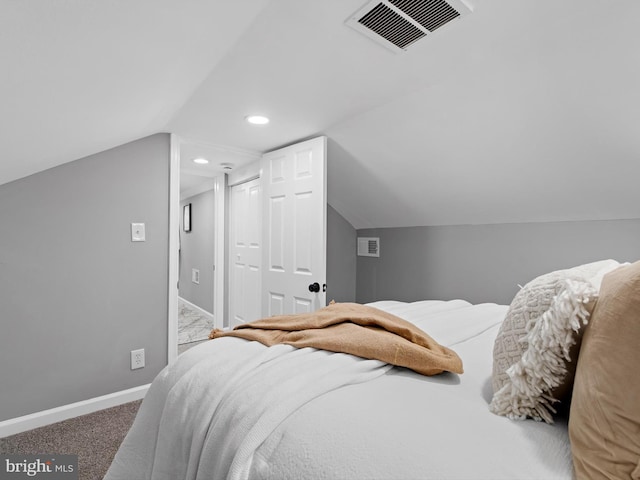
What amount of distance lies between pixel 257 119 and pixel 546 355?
92.9 inches

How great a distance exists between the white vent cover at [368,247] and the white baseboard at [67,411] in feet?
8.47

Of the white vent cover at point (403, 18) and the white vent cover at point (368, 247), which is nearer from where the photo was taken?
the white vent cover at point (403, 18)

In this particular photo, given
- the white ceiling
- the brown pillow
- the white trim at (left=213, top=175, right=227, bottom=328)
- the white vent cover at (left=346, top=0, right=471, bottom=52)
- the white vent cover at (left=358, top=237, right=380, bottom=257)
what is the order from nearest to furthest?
the brown pillow
the white ceiling
the white vent cover at (left=346, top=0, right=471, bottom=52)
the white vent cover at (left=358, top=237, right=380, bottom=257)
the white trim at (left=213, top=175, right=227, bottom=328)

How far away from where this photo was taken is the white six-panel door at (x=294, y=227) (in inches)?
110

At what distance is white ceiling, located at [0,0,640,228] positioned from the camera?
1175 mm

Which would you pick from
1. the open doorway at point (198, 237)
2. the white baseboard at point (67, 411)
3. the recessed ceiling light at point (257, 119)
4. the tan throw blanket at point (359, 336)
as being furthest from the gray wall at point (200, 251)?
the tan throw blanket at point (359, 336)

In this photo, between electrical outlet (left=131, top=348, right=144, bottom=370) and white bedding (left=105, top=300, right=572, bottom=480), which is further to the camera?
electrical outlet (left=131, top=348, right=144, bottom=370)

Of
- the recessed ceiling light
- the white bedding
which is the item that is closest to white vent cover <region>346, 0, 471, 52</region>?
the recessed ceiling light

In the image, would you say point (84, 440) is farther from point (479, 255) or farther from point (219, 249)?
point (479, 255)

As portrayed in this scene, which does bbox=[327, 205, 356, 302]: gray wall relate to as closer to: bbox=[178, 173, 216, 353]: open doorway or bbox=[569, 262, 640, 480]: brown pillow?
bbox=[178, 173, 216, 353]: open doorway

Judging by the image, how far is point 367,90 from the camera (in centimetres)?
214

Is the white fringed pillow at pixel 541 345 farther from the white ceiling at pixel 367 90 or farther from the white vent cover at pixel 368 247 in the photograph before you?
the white vent cover at pixel 368 247

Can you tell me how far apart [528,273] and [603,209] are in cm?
67

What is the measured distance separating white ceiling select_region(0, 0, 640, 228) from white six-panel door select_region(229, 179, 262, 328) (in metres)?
1.22
